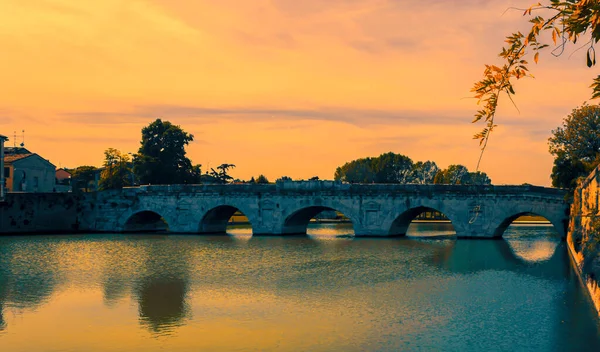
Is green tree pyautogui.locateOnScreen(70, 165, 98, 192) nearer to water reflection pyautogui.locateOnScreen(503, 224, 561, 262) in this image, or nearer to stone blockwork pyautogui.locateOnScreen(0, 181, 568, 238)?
stone blockwork pyautogui.locateOnScreen(0, 181, 568, 238)

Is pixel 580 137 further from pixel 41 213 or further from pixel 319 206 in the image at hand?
pixel 41 213

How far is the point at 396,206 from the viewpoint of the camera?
191ft

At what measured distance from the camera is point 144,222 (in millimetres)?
72250

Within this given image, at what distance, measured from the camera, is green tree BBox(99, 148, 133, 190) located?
295 feet

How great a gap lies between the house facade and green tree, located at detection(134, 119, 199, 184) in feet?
46.9

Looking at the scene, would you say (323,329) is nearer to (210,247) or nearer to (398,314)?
(398,314)

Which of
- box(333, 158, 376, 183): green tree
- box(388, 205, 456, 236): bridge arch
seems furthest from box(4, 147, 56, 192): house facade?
box(333, 158, 376, 183): green tree

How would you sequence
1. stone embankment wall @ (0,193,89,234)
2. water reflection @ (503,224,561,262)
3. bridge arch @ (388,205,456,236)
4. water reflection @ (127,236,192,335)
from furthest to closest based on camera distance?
1. stone embankment wall @ (0,193,89,234)
2. bridge arch @ (388,205,456,236)
3. water reflection @ (503,224,561,262)
4. water reflection @ (127,236,192,335)

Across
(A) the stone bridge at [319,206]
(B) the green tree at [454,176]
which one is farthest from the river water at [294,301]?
(B) the green tree at [454,176]

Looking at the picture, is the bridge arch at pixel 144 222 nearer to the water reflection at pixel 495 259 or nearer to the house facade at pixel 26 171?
the house facade at pixel 26 171

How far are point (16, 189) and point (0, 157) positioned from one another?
2063 centimetres

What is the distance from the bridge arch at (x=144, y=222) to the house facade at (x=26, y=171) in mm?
26046

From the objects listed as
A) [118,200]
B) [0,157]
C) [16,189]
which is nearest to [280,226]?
[118,200]

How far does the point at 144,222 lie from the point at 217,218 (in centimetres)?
886
